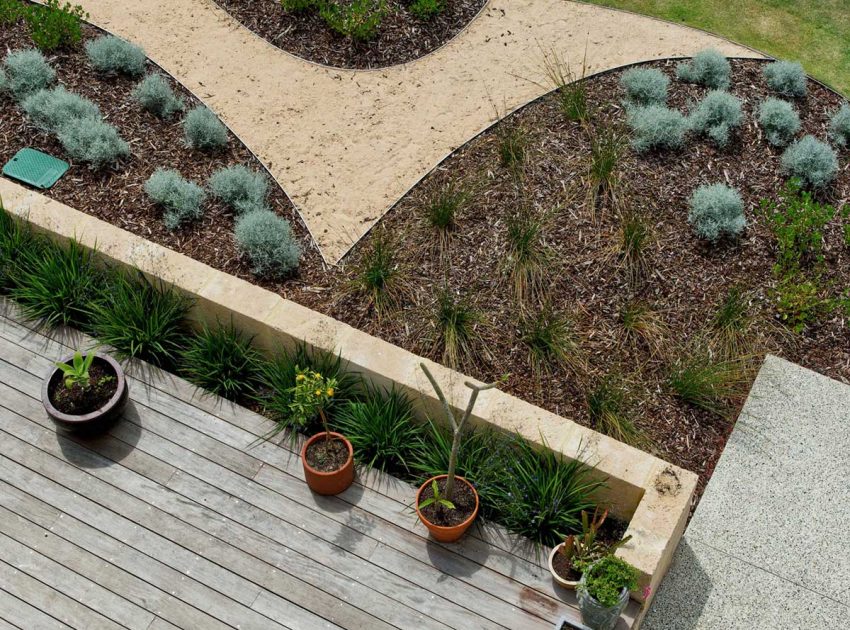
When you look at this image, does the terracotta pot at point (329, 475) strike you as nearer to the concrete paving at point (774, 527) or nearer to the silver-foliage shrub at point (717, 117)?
the concrete paving at point (774, 527)

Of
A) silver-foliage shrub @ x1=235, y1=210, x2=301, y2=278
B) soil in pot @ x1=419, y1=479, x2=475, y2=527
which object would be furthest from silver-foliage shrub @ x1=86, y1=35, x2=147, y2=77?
soil in pot @ x1=419, y1=479, x2=475, y2=527

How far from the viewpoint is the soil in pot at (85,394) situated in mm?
5715

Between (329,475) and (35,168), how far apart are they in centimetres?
370

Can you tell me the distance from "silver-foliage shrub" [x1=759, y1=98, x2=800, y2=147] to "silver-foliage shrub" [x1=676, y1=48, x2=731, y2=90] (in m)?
0.50

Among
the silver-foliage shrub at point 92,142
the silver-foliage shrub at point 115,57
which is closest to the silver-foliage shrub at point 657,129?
the silver-foliage shrub at point 92,142

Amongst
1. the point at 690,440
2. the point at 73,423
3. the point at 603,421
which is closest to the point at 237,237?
the point at 73,423

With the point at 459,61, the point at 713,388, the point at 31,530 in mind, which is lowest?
the point at 31,530

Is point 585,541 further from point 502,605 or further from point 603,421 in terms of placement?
point 603,421

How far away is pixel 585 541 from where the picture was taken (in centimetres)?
515

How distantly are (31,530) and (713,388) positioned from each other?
4366 mm

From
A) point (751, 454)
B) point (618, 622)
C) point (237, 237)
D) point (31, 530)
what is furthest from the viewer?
point (237, 237)

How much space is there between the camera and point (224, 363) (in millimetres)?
6047

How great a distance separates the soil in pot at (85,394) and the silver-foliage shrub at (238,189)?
1.79m

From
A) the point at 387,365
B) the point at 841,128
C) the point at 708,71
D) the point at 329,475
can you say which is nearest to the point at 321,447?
the point at 329,475
